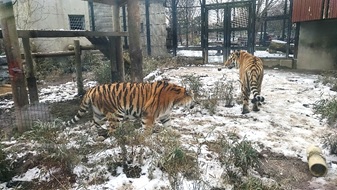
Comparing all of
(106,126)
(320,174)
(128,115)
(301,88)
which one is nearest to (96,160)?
(128,115)

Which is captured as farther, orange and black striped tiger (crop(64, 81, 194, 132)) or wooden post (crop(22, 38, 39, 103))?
wooden post (crop(22, 38, 39, 103))

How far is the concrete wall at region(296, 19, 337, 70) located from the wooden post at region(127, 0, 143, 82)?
8.13 metres

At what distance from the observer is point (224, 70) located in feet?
38.2

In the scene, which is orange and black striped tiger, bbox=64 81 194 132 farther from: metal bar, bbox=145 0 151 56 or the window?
the window

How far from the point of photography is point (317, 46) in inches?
424

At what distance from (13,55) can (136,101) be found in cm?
198

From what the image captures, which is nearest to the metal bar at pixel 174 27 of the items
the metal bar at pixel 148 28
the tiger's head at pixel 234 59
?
the metal bar at pixel 148 28

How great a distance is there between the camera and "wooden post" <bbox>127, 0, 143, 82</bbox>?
562 cm

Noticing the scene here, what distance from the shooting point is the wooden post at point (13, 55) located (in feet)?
13.0

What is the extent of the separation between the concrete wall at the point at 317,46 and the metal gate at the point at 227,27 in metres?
2.01

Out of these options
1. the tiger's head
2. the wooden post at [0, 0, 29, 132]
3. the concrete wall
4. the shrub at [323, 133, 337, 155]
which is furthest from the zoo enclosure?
the wooden post at [0, 0, 29, 132]

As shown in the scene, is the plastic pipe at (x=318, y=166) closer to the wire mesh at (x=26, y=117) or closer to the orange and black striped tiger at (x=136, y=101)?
the orange and black striped tiger at (x=136, y=101)

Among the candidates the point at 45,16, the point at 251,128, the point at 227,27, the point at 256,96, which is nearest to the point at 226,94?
the point at 256,96

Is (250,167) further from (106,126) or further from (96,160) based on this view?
(106,126)
